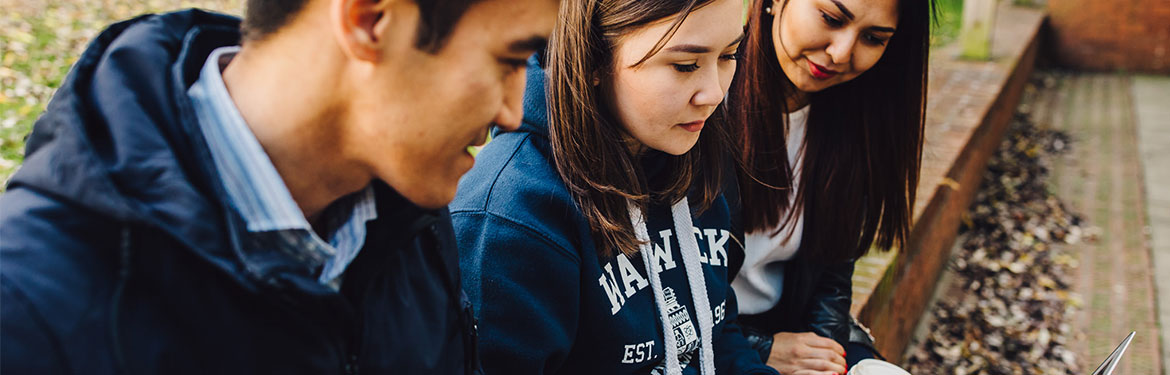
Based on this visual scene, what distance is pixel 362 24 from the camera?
109 cm

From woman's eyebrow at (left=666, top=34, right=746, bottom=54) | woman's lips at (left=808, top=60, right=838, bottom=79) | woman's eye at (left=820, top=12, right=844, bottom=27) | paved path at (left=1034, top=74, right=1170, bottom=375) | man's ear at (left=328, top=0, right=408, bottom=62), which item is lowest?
paved path at (left=1034, top=74, right=1170, bottom=375)

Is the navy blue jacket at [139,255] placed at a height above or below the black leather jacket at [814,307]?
above

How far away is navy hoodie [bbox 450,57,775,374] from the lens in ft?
5.87

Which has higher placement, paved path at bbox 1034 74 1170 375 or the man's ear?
the man's ear

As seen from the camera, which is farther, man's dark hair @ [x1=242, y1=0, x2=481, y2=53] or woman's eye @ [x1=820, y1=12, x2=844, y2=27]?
woman's eye @ [x1=820, y1=12, x2=844, y2=27]

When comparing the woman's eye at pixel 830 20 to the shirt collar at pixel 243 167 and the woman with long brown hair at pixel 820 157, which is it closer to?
the woman with long brown hair at pixel 820 157

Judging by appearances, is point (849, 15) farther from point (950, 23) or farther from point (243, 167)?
point (950, 23)

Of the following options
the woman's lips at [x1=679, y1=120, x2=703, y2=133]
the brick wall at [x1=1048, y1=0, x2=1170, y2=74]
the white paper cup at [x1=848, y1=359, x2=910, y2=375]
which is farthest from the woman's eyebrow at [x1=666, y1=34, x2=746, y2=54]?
the brick wall at [x1=1048, y1=0, x2=1170, y2=74]

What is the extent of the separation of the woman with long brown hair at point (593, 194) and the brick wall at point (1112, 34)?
10769 millimetres

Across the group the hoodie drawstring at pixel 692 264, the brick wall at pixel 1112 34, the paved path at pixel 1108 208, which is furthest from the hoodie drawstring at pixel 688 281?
the brick wall at pixel 1112 34

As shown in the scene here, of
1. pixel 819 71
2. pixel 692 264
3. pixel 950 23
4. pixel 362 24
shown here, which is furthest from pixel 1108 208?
pixel 362 24

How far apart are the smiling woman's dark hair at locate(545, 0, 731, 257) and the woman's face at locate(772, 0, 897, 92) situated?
0.85m

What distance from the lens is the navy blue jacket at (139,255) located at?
970 millimetres

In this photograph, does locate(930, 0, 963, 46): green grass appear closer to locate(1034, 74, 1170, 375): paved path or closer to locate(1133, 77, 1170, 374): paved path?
locate(1034, 74, 1170, 375): paved path
